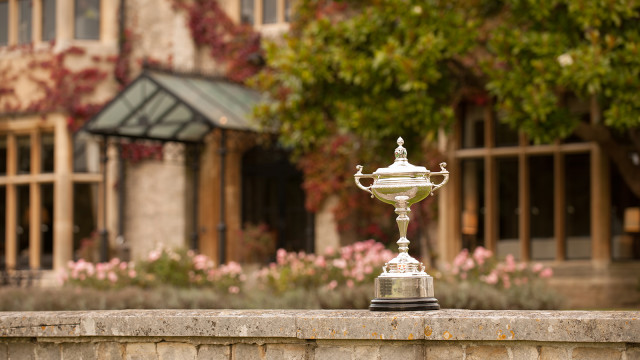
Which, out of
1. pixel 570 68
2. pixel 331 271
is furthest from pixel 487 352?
pixel 331 271

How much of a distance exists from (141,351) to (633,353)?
9.23ft

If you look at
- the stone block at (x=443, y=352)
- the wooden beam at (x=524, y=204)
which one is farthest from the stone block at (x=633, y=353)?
the wooden beam at (x=524, y=204)

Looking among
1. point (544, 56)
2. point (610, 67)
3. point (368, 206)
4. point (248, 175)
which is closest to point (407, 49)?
point (544, 56)

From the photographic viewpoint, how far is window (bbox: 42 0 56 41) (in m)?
17.8

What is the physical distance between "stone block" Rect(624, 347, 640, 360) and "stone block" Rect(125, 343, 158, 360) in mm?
2688

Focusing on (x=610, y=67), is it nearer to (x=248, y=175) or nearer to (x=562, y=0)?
(x=562, y=0)

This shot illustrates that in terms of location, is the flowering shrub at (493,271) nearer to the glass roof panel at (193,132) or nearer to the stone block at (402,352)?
the glass roof panel at (193,132)

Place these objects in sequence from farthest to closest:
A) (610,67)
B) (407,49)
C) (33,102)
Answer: (33,102) → (407,49) → (610,67)

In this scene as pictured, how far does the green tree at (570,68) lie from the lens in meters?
10.6

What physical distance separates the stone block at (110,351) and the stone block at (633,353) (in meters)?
2.93

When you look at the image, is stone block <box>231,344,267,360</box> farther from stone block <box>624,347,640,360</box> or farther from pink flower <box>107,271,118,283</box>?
pink flower <box>107,271,118,283</box>

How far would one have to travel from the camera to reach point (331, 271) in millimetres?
12430

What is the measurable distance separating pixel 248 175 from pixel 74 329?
11300 mm

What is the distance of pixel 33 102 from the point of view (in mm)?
17344
